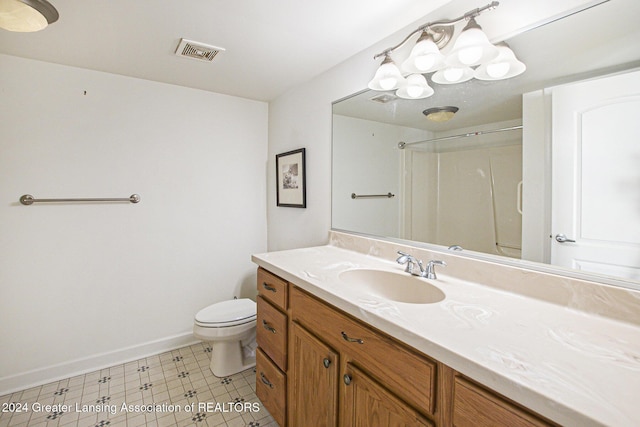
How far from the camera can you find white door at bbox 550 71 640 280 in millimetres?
842

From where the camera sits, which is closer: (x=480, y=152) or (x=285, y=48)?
(x=480, y=152)

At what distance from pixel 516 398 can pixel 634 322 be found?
1.83 feet

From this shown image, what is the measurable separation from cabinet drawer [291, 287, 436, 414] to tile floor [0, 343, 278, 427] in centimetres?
89

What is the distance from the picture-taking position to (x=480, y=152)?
4.03 ft

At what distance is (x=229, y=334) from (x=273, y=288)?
679 millimetres

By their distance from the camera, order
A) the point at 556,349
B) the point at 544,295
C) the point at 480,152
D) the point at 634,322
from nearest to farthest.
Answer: the point at 556,349
the point at 634,322
the point at 544,295
the point at 480,152

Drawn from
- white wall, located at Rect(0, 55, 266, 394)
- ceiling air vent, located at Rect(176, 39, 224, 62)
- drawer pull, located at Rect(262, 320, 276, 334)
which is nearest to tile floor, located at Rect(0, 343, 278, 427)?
white wall, located at Rect(0, 55, 266, 394)

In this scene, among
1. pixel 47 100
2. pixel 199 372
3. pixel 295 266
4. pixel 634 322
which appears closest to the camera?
pixel 634 322

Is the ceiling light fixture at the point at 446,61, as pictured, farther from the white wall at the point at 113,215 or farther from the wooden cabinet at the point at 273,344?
the white wall at the point at 113,215

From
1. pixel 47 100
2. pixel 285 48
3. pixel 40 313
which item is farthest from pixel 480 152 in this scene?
pixel 40 313

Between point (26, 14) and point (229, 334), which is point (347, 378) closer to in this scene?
point (229, 334)

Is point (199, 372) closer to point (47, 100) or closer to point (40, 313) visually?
point (40, 313)

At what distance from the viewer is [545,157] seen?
3.35 feet

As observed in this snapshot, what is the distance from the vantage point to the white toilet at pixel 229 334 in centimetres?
188
